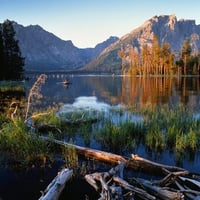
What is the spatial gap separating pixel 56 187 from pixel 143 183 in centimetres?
299

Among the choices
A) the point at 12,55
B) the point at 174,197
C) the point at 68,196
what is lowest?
the point at 68,196

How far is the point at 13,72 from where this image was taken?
7600cm

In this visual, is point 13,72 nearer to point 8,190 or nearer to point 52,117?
point 52,117

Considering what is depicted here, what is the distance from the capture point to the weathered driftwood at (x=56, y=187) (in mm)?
9406

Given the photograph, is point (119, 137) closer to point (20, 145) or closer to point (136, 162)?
point (136, 162)

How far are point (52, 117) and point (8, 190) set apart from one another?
11146 millimetres

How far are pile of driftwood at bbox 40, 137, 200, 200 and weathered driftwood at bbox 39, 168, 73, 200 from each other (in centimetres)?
15

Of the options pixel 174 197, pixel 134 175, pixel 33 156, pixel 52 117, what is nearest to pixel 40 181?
pixel 33 156

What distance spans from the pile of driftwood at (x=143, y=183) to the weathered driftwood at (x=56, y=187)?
15 centimetres

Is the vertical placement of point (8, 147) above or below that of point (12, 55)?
below

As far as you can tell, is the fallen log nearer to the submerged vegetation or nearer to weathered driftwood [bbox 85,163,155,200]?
the submerged vegetation

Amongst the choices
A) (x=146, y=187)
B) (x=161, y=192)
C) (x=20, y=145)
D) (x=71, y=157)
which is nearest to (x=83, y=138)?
(x=20, y=145)

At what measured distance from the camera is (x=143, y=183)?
1040 cm

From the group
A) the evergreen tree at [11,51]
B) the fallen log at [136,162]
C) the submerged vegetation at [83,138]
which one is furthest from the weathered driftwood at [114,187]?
the evergreen tree at [11,51]
